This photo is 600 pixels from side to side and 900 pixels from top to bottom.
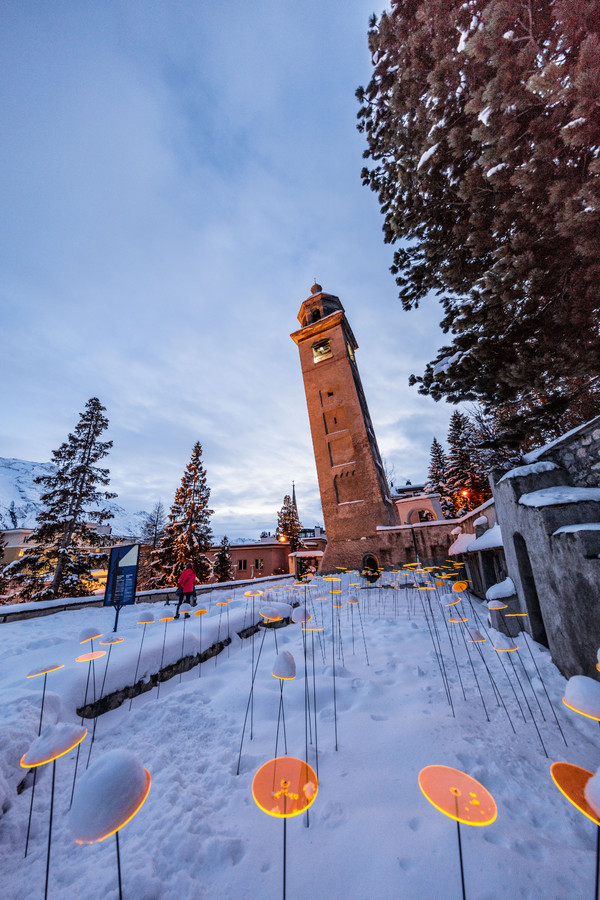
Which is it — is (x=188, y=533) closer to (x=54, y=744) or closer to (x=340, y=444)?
(x=340, y=444)

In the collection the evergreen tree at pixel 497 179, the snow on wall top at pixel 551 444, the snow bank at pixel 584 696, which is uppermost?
the evergreen tree at pixel 497 179

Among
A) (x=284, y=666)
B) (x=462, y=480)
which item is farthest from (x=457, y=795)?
(x=462, y=480)

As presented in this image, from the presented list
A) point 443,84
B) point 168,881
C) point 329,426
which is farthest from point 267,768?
point 329,426

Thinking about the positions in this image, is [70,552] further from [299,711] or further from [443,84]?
[443,84]

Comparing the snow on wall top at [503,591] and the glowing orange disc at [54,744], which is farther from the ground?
the glowing orange disc at [54,744]

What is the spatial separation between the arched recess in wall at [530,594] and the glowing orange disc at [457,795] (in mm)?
4157

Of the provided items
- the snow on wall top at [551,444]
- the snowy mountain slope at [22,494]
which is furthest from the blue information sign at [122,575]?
the snowy mountain slope at [22,494]

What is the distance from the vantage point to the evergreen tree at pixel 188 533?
20781mm

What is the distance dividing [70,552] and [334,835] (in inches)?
713

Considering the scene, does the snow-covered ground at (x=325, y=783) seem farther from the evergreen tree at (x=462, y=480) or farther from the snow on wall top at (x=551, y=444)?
the evergreen tree at (x=462, y=480)

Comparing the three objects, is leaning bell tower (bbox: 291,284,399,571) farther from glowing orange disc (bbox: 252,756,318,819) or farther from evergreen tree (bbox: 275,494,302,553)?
glowing orange disc (bbox: 252,756,318,819)

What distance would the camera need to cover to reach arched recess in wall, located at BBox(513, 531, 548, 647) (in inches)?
185

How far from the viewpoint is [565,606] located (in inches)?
148

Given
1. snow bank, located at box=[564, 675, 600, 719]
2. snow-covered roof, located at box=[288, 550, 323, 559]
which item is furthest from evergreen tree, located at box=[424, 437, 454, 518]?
snow bank, located at box=[564, 675, 600, 719]
